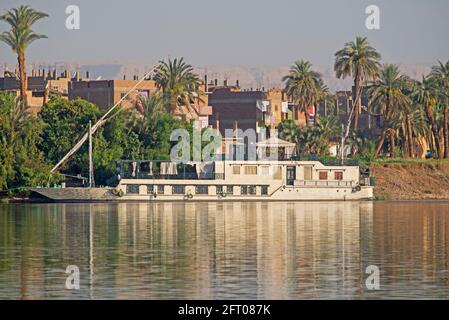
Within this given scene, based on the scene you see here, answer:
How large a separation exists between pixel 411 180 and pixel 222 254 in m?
88.9

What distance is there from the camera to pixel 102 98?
170125 mm

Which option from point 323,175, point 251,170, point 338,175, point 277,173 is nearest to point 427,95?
point 338,175

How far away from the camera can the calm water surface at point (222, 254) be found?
47969 millimetres

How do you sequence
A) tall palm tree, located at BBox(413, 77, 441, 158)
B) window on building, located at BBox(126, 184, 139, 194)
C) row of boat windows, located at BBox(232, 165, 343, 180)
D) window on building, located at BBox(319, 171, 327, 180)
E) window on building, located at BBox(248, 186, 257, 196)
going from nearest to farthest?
window on building, located at BBox(126, 184, 139, 194)
row of boat windows, located at BBox(232, 165, 343, 180)
window on building, located at BBox(248, 186, 257, 196)
window on building, located at BBox(319, 171, 327, 180)
tall palm tree, located at BBox(413, 77, 441, 158)

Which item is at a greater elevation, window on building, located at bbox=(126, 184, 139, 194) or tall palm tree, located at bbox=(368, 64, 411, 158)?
tall palm tree, located at bbox=(368, 64, 411, 158)

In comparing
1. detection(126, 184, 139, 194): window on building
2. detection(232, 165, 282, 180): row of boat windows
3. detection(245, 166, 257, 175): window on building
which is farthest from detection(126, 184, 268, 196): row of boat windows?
detection(232, 165, 282, 180): row of boat windows

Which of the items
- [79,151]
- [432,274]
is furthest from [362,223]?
[79,151]

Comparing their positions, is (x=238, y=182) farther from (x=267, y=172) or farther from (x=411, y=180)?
(x=411, y=180)

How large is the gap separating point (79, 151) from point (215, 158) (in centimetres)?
1326

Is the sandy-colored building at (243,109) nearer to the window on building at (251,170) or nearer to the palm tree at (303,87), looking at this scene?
the palm tree at (303,87)

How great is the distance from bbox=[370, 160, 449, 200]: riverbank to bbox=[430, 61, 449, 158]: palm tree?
4728 millimetres

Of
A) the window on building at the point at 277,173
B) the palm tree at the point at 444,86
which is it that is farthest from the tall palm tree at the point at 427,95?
the window on building at the point at 277,173

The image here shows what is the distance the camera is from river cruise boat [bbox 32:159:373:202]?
427ft

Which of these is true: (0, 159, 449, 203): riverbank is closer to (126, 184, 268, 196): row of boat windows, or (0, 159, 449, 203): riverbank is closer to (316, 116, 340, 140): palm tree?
(316, 116, 340, 140): palm tree
